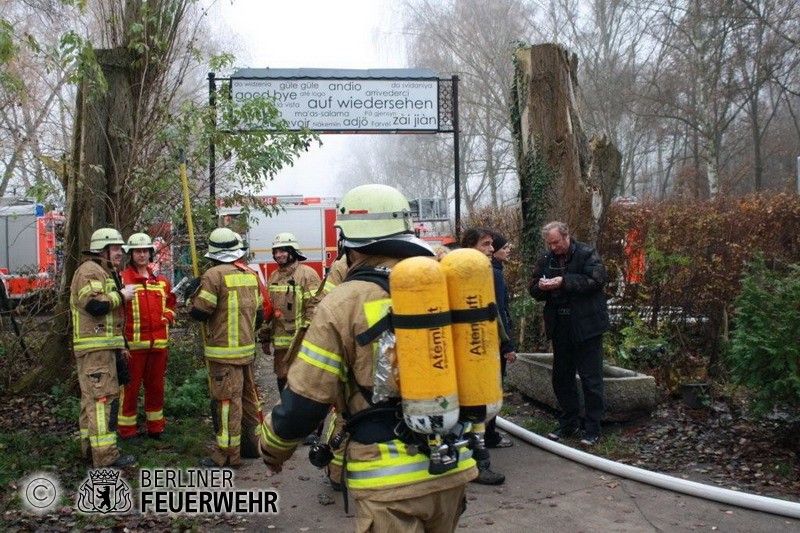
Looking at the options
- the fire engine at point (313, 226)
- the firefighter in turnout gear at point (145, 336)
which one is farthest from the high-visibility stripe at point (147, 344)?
the fire engine at point (313, 226)

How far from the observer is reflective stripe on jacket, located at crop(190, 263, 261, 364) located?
233 inches

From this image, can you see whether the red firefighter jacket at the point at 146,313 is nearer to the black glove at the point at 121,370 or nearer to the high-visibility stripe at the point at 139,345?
the high-visibility stripe at the point at 139,345

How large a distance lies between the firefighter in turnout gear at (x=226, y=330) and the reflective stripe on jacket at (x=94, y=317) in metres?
0.62

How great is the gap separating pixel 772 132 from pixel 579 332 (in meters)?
34.9

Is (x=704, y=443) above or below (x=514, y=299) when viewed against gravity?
below

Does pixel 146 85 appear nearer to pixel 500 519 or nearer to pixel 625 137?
pixel 500 519

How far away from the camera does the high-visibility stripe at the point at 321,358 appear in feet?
8.26

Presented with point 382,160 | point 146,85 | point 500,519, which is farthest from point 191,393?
point 382,160

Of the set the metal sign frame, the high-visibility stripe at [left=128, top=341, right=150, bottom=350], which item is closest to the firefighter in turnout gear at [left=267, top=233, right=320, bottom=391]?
the high-visibility stripe at [left=128, top=341, right=150, bottom=350]

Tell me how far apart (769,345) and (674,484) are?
1.30 metres

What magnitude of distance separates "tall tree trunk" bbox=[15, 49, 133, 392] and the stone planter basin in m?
4.76

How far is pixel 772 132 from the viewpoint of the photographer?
3572 cm

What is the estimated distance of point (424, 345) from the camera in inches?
92.9

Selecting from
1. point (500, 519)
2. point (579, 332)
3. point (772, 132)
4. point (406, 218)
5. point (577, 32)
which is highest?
point (577, 32)
